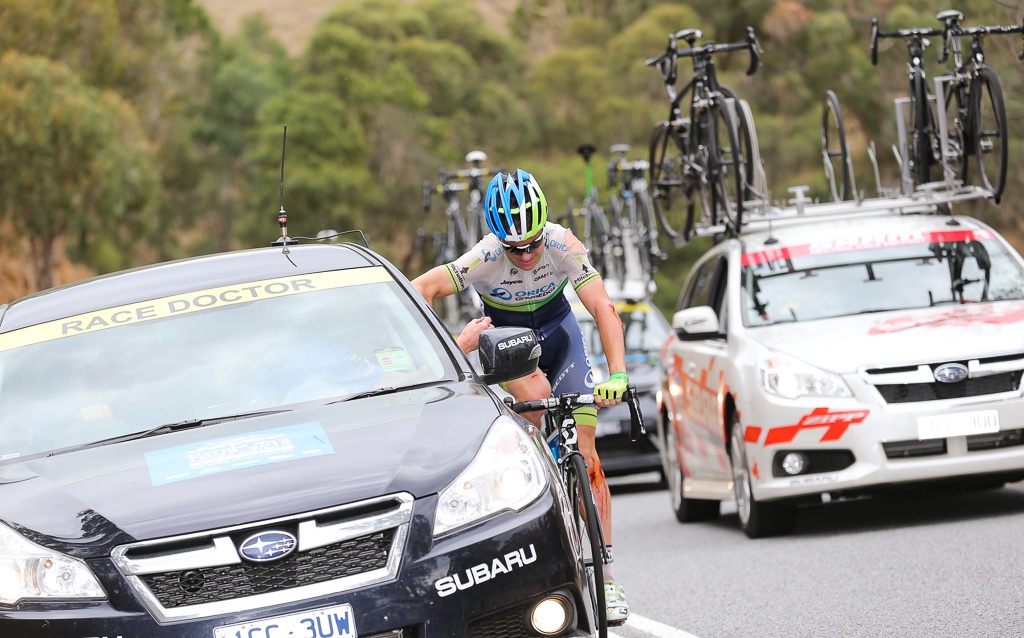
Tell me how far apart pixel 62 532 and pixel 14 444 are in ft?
3.91

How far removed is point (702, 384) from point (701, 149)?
142 inches

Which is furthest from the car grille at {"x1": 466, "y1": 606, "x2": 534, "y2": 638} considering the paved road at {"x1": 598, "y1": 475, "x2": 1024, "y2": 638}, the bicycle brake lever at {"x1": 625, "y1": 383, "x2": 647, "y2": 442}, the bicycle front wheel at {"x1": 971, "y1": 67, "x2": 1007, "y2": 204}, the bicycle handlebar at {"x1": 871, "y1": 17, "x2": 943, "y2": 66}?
the bicycle handlebar at {"x1": 871, "y1": 17, "x2": 943, "y2": 66}

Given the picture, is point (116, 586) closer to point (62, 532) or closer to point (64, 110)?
point (62, 532)

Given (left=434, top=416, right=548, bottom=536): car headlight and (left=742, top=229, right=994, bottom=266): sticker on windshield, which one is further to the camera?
(left=742, top=229, right=994, bottom=266): sticker on windshield

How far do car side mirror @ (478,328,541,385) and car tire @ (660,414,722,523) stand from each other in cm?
663

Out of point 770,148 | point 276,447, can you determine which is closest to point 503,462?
point 276,447

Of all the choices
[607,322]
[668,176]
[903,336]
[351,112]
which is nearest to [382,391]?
[607,322]

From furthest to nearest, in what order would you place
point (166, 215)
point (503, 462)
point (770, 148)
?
1. point (166, 215)
2. point (770, 148)
3. point (503, 462)

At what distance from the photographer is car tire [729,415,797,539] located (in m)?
10.8

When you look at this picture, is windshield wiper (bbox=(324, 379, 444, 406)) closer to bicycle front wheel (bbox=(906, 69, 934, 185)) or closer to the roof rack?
the roof rack

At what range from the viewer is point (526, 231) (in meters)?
7.25

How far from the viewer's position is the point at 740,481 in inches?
438

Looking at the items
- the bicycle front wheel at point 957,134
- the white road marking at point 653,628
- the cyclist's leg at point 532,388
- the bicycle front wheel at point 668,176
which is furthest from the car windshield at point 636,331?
the cyclist's leg at point 532,388

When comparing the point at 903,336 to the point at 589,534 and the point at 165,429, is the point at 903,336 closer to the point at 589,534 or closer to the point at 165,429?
the point at 589,534
